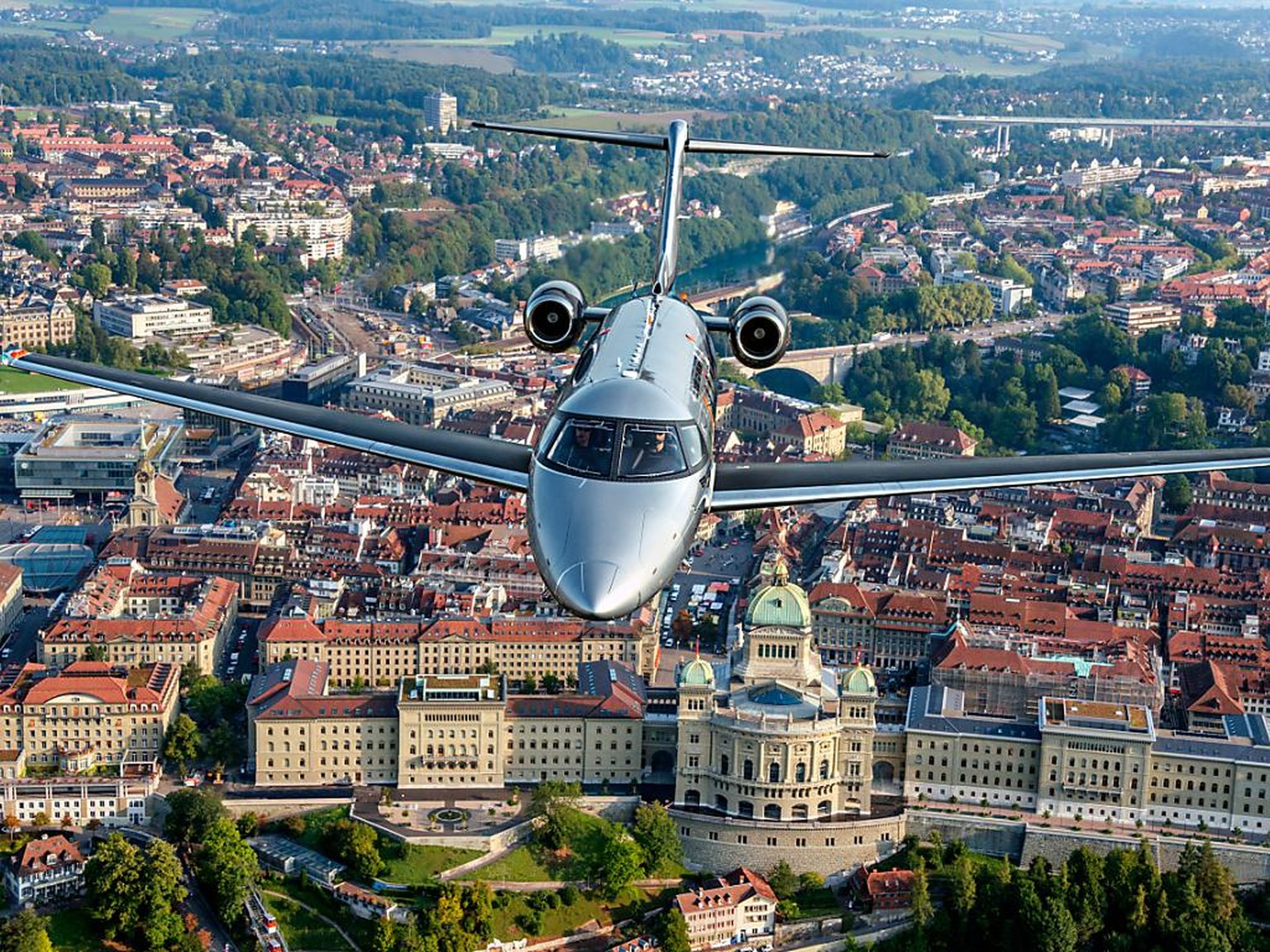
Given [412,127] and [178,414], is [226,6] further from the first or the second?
[178,414]

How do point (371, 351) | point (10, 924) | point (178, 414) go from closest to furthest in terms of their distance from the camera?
point (10, 924)
point (178, 414)
point (371, 351)

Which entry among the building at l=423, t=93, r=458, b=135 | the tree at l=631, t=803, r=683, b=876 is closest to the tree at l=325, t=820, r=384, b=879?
the tree at l=631, t=803, r=683, b=876

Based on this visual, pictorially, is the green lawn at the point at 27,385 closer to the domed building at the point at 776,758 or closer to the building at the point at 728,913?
the domed building at the point at 776,758

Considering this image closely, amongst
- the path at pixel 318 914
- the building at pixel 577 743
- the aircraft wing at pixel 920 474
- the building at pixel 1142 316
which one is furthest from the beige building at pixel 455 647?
the building at pixel 1142 316

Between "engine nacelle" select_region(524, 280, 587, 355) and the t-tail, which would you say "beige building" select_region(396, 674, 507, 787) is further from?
"engine nacelle" select_region(524, 280, 587, 355)

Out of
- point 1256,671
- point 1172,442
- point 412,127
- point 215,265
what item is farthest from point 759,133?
point 1256,671

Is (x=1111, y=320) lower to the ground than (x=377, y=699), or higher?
higher

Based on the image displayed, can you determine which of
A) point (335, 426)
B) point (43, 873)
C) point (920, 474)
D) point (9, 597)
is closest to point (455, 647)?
point (43, 873)
